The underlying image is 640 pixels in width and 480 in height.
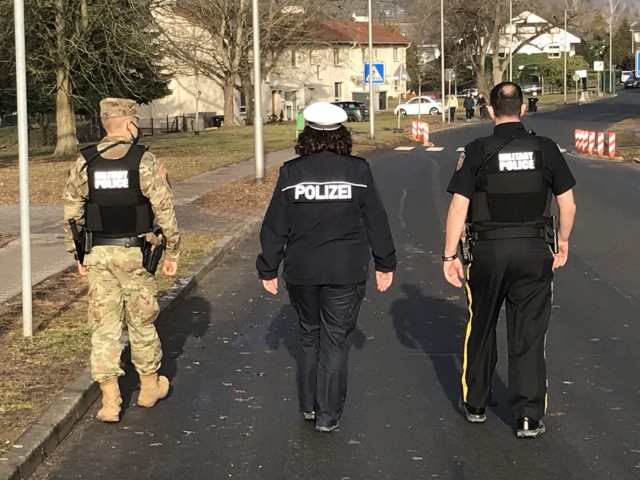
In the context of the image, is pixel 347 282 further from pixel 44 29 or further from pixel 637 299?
pixel 44 29

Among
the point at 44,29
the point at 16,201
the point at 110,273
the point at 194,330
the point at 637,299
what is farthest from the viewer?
the point at 44,29

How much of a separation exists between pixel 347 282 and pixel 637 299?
184 inches

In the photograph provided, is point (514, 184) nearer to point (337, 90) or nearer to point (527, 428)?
point (527, 428)

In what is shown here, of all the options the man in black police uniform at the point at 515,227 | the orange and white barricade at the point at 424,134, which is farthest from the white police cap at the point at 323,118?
the orange and white barricade at the point at 424,134

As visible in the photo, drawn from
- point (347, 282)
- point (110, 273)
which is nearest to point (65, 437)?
point (110, 273)

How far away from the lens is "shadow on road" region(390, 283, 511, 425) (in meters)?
6.48

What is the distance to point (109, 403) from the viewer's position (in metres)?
5.82

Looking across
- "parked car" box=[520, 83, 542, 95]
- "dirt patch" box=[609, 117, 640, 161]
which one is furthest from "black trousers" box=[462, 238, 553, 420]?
"parked car" box=[520, 83, 542, 95]

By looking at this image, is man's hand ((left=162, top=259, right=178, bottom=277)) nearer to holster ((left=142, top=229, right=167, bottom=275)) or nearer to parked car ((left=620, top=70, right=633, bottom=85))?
holster ((left=142, top=229, right=167, bottom=275))

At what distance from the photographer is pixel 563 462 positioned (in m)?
5.09

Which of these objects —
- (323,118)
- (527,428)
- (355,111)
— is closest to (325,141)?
(323,118)

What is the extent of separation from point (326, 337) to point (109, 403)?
1337 mm

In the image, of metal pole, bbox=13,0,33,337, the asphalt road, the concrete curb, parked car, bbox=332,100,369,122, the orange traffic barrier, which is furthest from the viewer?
parked car, bbox=332,100,369,122

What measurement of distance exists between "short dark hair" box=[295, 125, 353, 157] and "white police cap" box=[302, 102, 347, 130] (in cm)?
2
